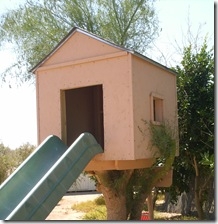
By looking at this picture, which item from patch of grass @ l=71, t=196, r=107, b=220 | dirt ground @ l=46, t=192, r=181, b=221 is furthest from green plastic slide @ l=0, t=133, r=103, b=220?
dirt ground @ l=46, t=192, r=181, b=221

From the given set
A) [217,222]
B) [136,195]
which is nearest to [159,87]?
[136,195]

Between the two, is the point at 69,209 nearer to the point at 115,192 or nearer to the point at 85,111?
the point at 115,192

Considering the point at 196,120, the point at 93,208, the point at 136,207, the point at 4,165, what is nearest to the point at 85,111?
the point at 136,207

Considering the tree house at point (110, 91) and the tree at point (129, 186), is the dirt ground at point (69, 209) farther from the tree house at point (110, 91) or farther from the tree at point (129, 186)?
the tree house at point (110, 91)

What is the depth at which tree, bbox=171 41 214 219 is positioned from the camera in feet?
40.2

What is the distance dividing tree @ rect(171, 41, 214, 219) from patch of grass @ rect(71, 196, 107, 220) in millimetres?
3348

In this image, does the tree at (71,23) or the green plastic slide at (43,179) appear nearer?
the green plastic slide at (43,179)

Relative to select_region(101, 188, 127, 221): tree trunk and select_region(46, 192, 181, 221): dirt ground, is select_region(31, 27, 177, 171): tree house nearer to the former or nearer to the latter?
select_region(101, 188, 127, 221): tree trunk

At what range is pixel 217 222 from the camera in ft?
12.1

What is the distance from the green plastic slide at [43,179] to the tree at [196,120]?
494 cm

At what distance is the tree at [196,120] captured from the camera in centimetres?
1227

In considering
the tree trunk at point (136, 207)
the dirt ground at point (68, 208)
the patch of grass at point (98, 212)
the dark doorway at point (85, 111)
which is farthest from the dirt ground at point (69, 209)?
the dark doorway at point (85, 111)

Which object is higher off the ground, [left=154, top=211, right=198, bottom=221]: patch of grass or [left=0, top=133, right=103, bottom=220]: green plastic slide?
[left=0, top=133, right=103, bottom=220]: green plastic slide

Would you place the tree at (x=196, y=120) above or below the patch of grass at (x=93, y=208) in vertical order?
above
